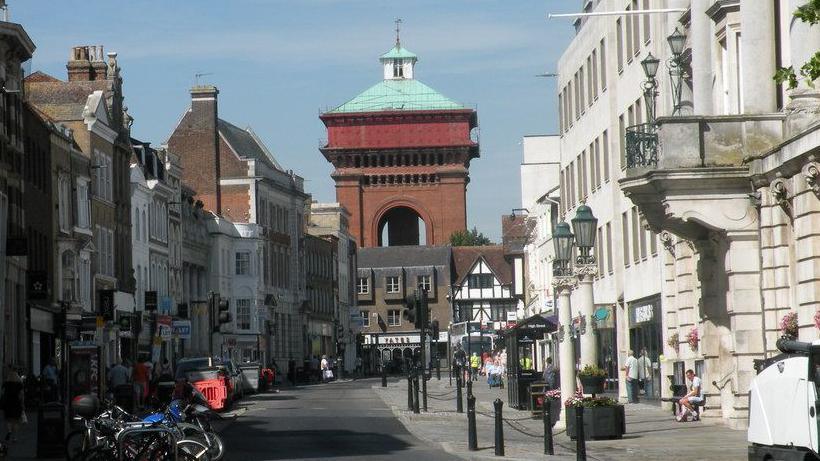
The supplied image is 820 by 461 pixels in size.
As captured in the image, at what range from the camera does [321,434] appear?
36812 mm

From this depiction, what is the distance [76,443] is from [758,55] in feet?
41.0

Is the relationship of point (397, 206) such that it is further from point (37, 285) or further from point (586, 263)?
point (586, 263)

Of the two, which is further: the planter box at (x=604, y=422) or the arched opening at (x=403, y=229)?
the arched opening at (x=403, y=229)

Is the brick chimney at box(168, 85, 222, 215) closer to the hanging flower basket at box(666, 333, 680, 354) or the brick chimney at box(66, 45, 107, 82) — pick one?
the brick chimney at box(66, 45, 107, 82)

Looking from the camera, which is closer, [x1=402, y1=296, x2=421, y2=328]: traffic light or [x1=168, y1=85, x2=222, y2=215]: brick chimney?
[x1=402, y1=296, x2=421, y2=328]: traffic light

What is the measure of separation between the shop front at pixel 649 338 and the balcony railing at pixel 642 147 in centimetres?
1635

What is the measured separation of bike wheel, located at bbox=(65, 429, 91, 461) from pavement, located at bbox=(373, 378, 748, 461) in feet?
19.0

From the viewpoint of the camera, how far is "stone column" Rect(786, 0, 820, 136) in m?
27.8

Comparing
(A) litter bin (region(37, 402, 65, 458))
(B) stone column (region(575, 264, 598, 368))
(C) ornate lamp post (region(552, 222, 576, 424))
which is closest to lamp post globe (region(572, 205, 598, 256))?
(C) ornate lamp post (region(552, 222, 576, 424))

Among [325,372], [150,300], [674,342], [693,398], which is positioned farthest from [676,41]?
[325,372]

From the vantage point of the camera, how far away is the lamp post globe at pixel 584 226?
32656mm

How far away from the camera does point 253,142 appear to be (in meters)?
128

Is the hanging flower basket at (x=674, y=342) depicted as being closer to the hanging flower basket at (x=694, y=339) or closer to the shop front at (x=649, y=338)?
the hanging flower basket at (x=694, y=339)

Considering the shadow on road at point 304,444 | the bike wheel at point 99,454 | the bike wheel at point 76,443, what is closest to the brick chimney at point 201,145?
the shadow on road at point 304,444
